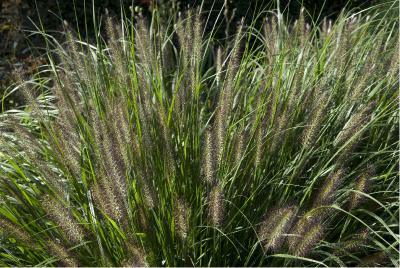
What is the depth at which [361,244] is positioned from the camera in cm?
244

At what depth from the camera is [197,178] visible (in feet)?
9.09

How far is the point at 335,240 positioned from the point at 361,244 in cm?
49

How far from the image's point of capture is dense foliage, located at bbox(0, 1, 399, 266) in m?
2.41

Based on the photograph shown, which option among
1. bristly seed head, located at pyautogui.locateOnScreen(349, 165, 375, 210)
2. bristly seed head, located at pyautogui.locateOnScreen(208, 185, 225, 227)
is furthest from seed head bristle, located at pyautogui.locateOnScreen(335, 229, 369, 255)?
bristly seed head, located at pyautogui.locateOnScreen(208, 185, 225, 227)

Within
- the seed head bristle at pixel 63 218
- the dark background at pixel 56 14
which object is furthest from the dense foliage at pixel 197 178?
the dark background at pixel 56 14

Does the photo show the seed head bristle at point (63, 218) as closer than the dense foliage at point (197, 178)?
Yes

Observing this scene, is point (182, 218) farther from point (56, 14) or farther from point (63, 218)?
point (56, 14)

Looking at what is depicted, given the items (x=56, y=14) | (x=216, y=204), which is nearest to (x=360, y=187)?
(x=216, y=204)

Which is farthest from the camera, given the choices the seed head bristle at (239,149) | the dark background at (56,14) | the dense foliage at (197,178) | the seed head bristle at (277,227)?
the dark background at (56,14)

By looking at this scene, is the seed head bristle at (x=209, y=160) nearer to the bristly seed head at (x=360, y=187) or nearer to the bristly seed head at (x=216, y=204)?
the bristly seed head at (x=216, y=204)

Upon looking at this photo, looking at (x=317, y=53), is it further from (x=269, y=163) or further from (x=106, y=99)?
(x=106, y=99)

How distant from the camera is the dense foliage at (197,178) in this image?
2.41 meters

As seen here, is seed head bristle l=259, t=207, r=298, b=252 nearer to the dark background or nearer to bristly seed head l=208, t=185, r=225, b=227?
bristly seed head l=208, t=185, r=225, b=227

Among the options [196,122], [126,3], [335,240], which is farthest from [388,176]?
[126,3]
